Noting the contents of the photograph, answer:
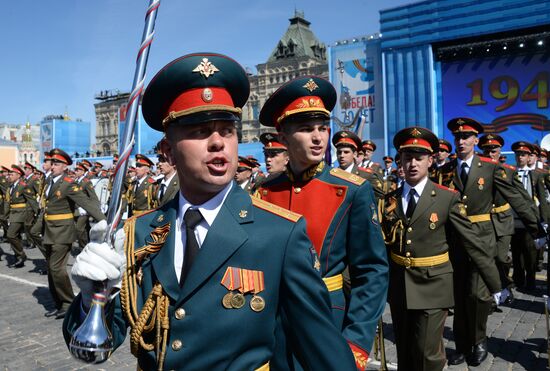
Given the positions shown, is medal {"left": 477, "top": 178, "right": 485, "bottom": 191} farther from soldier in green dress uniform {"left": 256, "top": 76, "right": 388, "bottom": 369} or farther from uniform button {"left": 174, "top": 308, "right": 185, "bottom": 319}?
uniform button {"left": 174, "top": 308, "right": 185, "bottom": 319}

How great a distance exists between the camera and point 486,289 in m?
5.49

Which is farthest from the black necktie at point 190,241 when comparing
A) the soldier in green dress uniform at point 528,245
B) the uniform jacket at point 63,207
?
the soldier in green dress uniform at point 528,245

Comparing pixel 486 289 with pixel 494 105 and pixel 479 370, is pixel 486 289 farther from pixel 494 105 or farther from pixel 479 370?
pixel 494 105

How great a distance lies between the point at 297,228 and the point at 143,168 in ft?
38.4

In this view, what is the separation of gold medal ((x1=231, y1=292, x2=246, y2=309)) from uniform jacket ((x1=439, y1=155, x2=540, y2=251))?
4933 mm

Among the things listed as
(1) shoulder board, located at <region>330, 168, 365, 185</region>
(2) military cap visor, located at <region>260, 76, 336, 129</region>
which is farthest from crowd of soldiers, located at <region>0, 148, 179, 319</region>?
(1) shoulder board, located at <region>330, 168, 365, 185</region>

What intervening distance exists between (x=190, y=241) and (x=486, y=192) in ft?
17.0

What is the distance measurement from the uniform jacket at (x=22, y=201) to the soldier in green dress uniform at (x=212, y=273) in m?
12.2

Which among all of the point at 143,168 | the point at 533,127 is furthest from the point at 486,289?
the point at 533,127

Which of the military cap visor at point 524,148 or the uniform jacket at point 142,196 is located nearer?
the military cap visor at point 524,148

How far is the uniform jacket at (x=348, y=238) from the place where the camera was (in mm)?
2984

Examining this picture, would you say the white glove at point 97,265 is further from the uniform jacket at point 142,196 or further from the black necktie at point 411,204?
the uniform jacket at point 142,196

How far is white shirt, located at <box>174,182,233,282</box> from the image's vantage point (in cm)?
198

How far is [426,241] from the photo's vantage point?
455 cm
